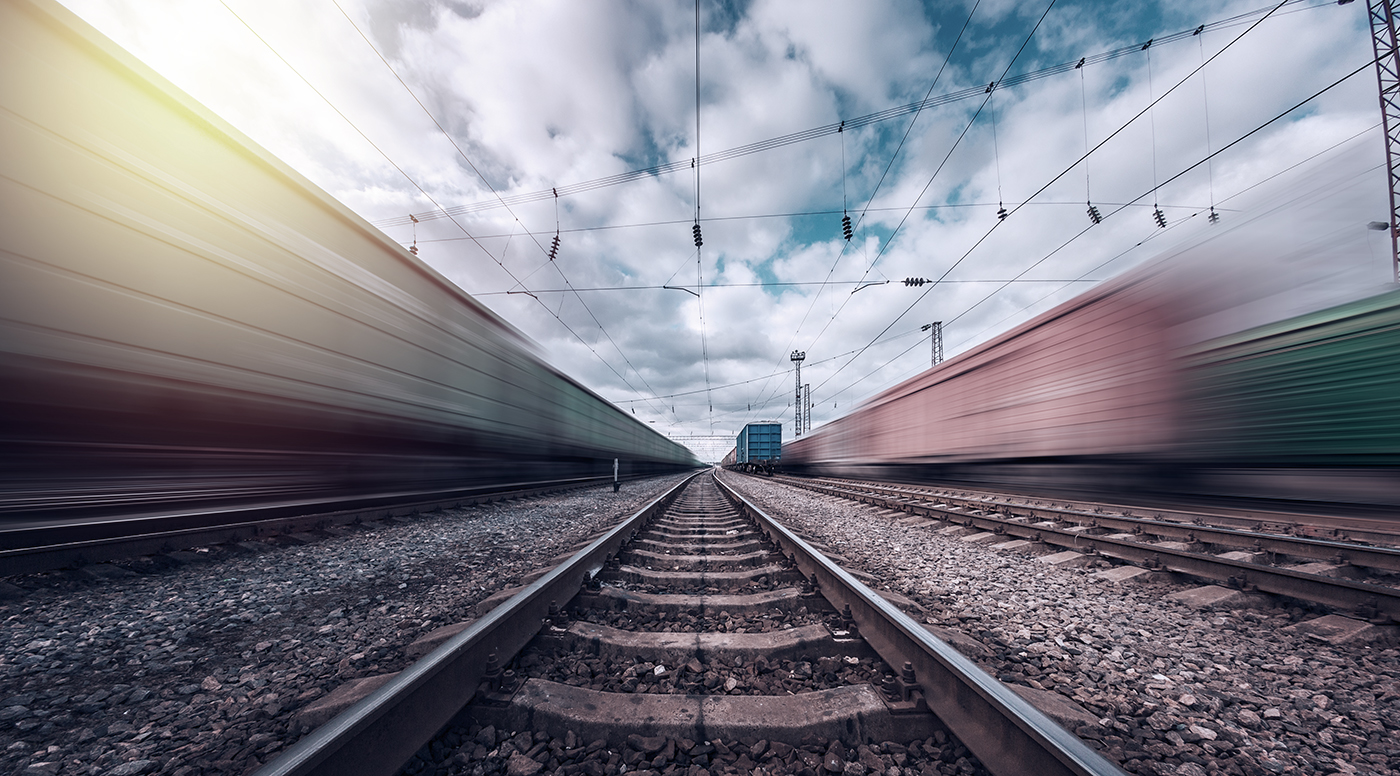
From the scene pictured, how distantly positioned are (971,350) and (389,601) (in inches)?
391

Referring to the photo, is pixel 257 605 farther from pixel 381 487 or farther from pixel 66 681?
pixel 381 487

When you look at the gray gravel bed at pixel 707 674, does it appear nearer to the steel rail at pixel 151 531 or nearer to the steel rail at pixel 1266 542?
the steel rail at pixel 151 531

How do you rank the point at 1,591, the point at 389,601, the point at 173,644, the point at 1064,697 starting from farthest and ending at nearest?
the point at 389,601 → the point at 1,591 → the point at 173,644 → the point at 1064,697

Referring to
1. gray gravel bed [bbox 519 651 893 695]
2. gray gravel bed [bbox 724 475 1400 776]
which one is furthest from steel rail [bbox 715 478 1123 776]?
gray gravel bed [bbox 724 475 1400 776]

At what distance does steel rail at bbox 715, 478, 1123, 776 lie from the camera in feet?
4.48

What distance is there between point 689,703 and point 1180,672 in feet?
8.55

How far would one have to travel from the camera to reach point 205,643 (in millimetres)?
2605

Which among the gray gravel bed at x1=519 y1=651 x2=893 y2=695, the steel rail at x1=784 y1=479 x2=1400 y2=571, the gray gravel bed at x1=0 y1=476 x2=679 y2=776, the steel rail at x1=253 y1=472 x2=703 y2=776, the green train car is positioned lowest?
the gray gravel bed at x1=0 y1=476 x2=679 y2=776

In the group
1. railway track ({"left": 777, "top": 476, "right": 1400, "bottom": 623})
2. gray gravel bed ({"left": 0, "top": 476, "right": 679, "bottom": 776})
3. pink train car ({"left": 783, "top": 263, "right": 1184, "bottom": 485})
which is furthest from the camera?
pink train car ({"left": 783, "top": 263, "right": 1184, "bottom": 485})

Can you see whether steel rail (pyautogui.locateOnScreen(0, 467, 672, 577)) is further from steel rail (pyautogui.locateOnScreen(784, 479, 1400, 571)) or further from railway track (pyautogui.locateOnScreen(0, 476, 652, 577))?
steel rail (pyautogui.locateOnScreen(784, 479, 1400, 571))

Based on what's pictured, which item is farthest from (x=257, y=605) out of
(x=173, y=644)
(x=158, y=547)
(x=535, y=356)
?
(x=535, y=356)

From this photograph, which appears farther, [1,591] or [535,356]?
[535,356]

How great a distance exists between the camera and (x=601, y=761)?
1.59 metres

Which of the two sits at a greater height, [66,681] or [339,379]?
[339,379]
